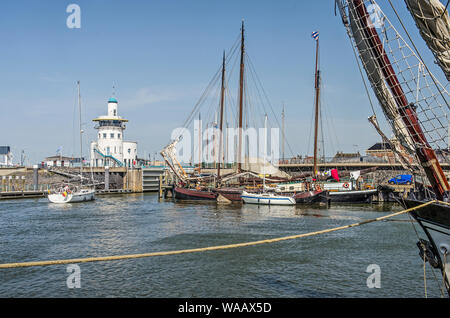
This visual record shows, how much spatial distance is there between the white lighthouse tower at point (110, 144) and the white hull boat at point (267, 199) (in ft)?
146

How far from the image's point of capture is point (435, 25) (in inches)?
402

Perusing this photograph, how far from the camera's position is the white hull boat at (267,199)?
50.1 meters

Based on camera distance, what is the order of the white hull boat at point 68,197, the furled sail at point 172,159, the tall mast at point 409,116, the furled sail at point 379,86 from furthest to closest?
the furled sail at point 172,159
the white hull boat at point 68,197
the furled sail at point 379,86
the tall mast at point 409,116

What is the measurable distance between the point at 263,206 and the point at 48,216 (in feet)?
79.1

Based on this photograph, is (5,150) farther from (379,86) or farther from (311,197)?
(379,86)

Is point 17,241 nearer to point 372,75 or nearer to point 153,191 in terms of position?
point 372,75

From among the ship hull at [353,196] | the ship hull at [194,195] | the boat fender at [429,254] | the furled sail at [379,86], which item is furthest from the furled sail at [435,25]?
the ship hull at [194,195]

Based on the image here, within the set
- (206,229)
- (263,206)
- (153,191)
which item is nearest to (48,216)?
(206,229)

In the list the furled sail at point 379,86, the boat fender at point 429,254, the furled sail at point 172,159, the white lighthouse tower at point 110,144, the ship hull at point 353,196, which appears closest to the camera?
the boat fender at point 429,254

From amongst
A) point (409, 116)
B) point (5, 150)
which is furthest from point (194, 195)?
point (5, 150)

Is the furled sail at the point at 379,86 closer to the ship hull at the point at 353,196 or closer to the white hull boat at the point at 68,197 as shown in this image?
the ship hull at the point at 353,196

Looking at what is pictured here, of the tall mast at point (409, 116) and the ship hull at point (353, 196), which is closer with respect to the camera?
the tall mast at point (409, 116)

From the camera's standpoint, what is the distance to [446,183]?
11445 mm
